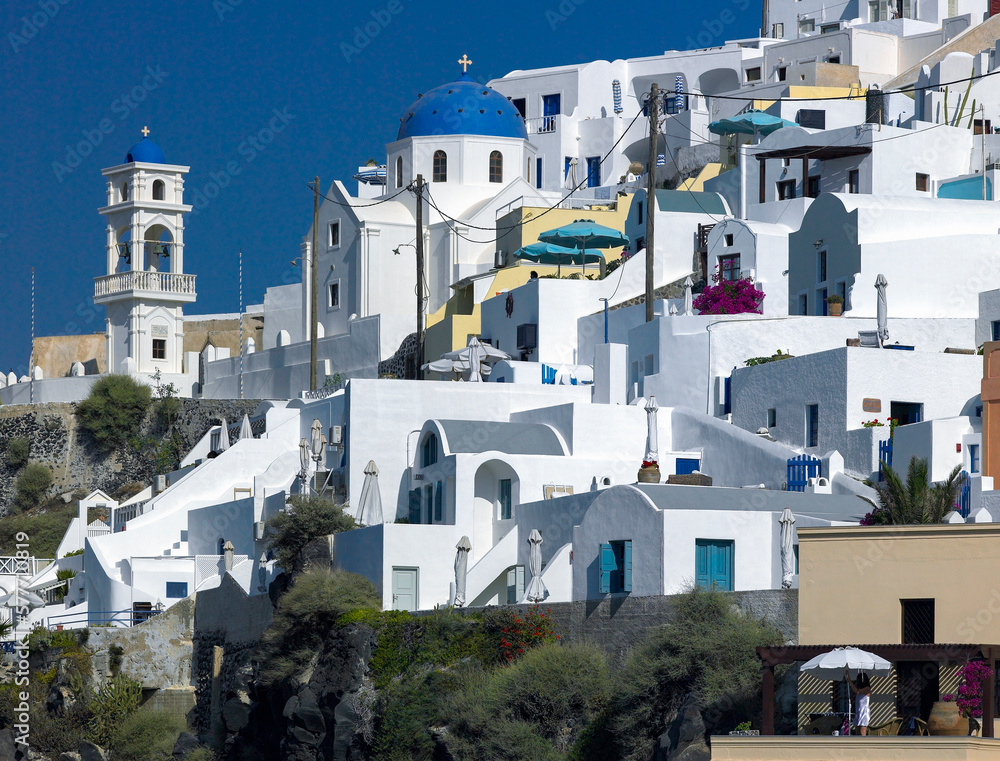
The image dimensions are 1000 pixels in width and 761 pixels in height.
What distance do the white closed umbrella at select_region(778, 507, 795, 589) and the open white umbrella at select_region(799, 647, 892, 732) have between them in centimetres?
511

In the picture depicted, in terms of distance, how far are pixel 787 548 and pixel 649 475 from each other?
6.61 meters

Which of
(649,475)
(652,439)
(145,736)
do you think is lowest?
Result: (145,736)

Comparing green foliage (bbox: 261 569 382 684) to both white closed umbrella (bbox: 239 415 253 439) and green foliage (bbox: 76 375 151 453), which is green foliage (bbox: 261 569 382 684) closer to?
white closed umbrella (bbox: 239 415 253 439)

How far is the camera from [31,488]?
7288 centimetres

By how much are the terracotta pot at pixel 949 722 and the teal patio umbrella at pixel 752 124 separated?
38.5 m

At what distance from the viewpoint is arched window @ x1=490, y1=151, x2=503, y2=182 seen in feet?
241

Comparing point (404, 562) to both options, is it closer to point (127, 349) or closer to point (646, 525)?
point (646, 525)

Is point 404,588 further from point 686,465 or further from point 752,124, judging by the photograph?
point 752,124

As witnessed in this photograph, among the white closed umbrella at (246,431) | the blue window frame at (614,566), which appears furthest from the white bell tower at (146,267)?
the blue window frame at (614,566)

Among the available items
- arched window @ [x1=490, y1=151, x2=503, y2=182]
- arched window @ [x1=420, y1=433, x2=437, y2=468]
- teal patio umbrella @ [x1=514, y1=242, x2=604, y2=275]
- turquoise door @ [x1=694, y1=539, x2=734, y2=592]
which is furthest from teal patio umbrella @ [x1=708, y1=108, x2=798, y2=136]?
turquoise door @ [x1=694, y1=539, x2=734, y2=592]

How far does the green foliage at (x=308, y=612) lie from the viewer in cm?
4288

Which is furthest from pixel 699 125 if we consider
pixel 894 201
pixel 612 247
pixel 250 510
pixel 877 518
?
pixel 877 518

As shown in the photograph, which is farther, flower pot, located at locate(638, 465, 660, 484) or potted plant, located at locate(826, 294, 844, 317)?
potted plant, located at locate(826, 294, 844, 317)

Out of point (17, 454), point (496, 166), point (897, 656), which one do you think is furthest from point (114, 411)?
point (897, 656)
